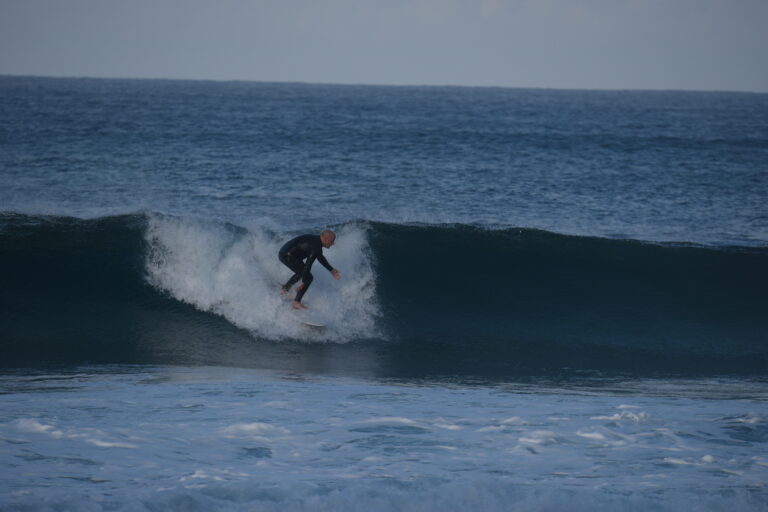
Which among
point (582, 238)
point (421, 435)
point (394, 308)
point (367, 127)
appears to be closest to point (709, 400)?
point (421, 435)

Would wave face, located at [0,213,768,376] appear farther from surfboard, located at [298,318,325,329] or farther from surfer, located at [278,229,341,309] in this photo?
surfer, located at [278,229,341,309]

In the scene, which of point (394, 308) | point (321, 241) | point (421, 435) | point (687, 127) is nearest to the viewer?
point (421, 435)

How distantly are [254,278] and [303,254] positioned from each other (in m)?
1.43

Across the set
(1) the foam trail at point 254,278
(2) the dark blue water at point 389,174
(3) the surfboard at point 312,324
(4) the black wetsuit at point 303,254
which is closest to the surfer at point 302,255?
(4) the black wetsuit at point 303,254

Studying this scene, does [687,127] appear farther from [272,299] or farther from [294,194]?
[272,299]

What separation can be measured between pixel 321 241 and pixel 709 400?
5470 millimetres

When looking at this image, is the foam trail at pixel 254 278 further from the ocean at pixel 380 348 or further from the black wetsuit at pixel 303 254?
the black wetsuit at pixel 303 254

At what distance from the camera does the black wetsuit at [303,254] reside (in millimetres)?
11273

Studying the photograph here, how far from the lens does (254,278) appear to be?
12.5 meters

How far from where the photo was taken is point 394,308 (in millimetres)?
13094

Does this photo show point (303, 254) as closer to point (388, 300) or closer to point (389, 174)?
point (388, 300)

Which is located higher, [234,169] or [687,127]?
[687,127]

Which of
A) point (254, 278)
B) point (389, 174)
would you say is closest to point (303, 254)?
point (254, 278)

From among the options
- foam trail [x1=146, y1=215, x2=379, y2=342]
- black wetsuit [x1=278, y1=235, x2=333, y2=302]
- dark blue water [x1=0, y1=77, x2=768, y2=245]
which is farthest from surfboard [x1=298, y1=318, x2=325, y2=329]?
dark blue water [x1=0, y1=77, x2=768, y2=245]
